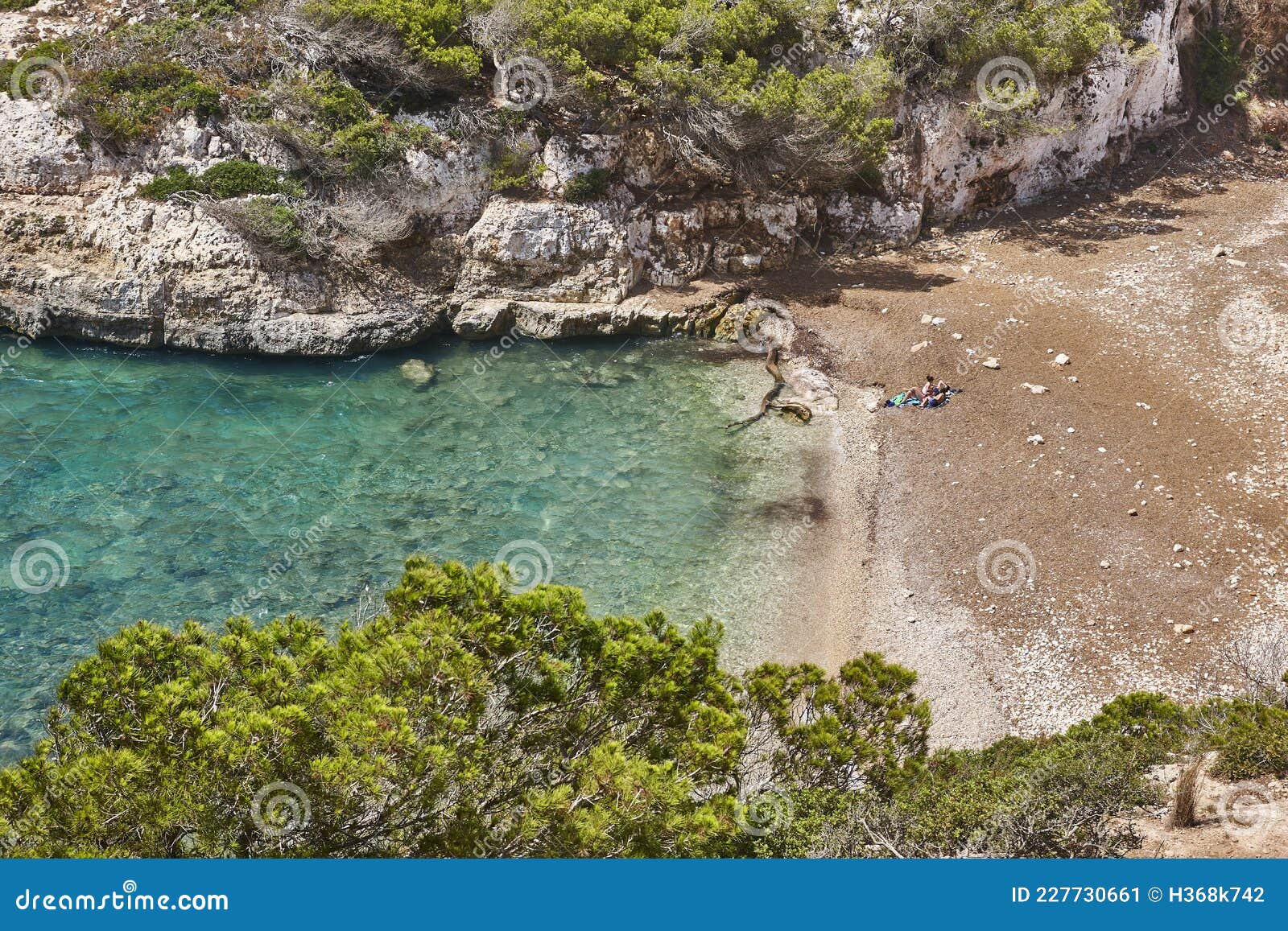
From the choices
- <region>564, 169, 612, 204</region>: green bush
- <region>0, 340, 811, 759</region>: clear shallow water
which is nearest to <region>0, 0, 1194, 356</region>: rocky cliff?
<region>564, 169, 612, 204</region>: green bush

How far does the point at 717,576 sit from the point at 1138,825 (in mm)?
9295

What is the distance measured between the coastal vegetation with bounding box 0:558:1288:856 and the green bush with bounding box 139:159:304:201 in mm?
20177

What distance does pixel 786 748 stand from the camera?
41.1 feet

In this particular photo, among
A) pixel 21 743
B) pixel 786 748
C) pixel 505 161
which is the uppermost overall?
pixel 505 161

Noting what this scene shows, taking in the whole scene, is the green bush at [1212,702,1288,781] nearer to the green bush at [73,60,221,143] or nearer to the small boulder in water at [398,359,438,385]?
the small boulder in water at [398,359,438,385]

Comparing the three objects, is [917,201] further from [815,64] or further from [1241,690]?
[1241,690]

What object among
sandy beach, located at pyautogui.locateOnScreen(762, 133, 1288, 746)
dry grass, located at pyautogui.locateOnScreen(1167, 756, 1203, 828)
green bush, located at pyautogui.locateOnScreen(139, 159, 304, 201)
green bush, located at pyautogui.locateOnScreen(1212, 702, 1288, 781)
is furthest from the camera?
green bush, located at pyautogui.locateOnScreen(139, 159, 304, 201)

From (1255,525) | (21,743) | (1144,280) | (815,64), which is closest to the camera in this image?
(21,743)

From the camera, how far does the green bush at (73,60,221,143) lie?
2825 centimetres

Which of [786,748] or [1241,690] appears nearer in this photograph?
[786,748]

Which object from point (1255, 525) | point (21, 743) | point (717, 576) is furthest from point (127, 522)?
point (1255, 525)

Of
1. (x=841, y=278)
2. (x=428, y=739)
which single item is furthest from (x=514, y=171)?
(x=428, y=739)

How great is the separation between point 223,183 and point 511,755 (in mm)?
22725

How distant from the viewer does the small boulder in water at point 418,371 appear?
26734mm
